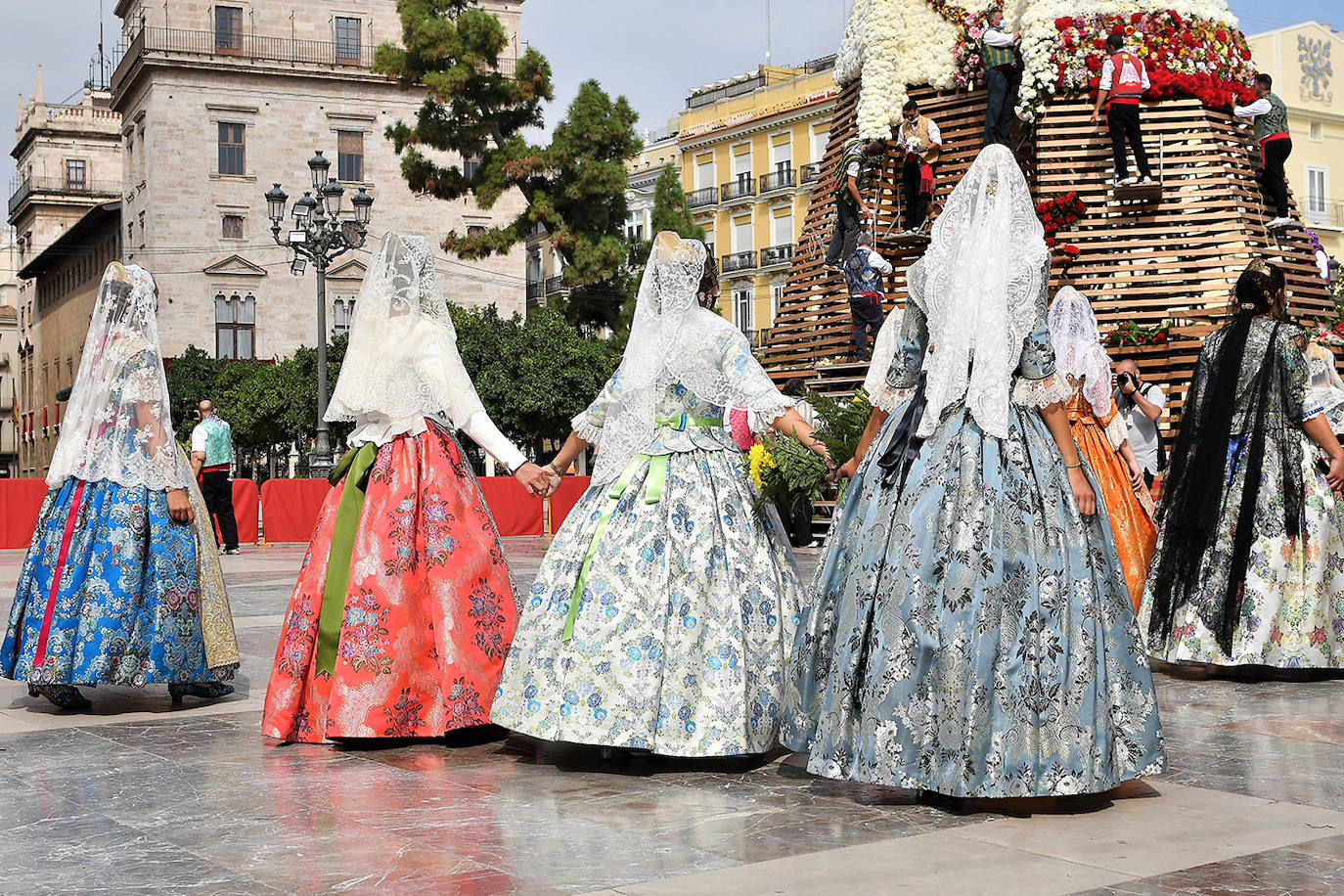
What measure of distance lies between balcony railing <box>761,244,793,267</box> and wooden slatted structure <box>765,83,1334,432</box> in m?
37.1

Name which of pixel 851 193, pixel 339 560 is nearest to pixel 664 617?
pixel 339 560

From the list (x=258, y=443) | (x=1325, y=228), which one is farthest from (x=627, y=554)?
(x=1325, y=228)

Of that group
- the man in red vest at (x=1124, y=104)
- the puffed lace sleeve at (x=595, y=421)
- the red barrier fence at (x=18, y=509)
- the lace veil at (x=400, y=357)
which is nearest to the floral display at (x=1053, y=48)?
the man in red vest at (x=1124, y=104)

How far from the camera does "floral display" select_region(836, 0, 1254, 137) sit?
48.5 feet

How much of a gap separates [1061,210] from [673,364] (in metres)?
9.51

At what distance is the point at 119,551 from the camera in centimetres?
720

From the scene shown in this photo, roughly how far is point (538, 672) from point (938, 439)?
170cm

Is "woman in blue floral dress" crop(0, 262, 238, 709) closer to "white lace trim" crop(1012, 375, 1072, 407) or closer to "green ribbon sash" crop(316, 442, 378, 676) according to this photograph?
"green ribbon sash" crop(316, 442, 378, 676)

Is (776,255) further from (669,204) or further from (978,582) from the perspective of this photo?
(978,582)

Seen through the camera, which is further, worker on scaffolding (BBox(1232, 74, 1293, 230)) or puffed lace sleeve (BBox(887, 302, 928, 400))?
worker on scaffolding (BBox(1232, 74, 1293, 230))

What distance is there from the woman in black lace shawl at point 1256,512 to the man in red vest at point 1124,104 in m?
6.69

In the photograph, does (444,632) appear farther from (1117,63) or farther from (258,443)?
(258,443)

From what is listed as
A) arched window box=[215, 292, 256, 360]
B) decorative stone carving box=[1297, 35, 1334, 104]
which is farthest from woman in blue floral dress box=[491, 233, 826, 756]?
arched window box=[215, 292, 256, 360]

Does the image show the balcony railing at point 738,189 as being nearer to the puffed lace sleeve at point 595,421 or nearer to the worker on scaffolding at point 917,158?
the worker on scaffolding at point 917,158
